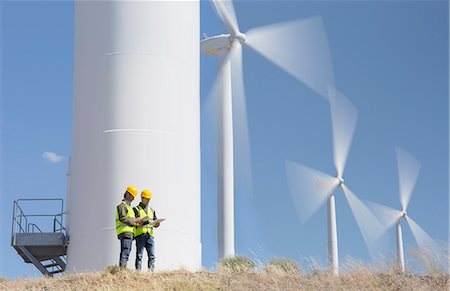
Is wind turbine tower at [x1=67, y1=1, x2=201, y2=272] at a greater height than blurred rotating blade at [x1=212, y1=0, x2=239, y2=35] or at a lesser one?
lesser

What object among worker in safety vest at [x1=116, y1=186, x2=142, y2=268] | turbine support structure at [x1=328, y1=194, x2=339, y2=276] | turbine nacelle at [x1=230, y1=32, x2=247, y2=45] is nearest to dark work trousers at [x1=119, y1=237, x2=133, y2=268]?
worker in safety vest at [x1=116, y1=186, x2=142, y2=268]

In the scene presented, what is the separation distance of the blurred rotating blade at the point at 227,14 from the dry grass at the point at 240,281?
54.1ft

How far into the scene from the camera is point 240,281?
17.0 metres

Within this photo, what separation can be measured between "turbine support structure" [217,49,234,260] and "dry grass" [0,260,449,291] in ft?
46.0

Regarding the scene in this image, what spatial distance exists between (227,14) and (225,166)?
6376mm

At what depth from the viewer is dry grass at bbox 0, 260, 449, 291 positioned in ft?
53.8

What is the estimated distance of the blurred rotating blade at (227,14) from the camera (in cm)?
3275

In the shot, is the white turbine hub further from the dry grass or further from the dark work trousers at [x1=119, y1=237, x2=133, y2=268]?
the dry grass

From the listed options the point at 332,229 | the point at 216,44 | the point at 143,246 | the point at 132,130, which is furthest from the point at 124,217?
the point at 332,229

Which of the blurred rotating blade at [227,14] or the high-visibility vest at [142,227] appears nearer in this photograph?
the high-visibility vest at [142,227]

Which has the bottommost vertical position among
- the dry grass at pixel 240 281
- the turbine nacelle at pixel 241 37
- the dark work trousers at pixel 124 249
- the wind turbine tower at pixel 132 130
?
the dry grass at pixel 240 281

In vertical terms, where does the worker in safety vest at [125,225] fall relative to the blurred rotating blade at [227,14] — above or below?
below

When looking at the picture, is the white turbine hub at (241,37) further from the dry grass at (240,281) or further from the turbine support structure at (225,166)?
the dry grass at (240,281)

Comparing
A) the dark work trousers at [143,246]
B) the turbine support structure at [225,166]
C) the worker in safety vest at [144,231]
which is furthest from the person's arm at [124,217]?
the turbine support structure at [225,166]
